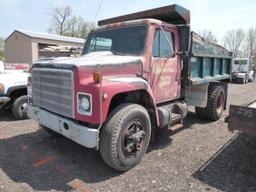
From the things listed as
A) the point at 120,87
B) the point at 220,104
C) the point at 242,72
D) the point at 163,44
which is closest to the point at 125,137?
the point at 120,87

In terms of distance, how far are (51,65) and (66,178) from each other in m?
1.78

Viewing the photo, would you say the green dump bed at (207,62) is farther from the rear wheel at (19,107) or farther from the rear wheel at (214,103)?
the rear wheel at (19,107)

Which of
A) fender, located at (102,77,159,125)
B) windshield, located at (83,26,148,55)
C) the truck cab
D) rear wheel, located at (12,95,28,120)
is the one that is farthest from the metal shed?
fender, located at (102,77,159,125)

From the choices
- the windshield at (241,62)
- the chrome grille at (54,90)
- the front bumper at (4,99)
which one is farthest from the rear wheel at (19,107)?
the windshield at (241,62)

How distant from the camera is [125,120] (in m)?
3.83

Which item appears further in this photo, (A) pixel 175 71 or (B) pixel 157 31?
(A) pixel 175 71

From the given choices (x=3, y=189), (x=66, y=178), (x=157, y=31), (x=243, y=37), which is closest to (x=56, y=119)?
(x=66, y=178)

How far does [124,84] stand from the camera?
3.83 metres

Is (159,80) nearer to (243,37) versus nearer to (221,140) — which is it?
(221,140)

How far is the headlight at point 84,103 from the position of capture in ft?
11.4

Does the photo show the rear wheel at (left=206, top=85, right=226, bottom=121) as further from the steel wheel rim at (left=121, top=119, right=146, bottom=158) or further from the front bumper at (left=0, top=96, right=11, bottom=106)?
the front bumper at (left=0, top=96, right=11, bottom=106)

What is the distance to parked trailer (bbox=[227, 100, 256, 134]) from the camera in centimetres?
376

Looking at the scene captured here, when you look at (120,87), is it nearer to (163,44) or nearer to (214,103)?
(163,44)

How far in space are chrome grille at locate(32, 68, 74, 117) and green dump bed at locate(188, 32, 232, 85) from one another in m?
3.08
